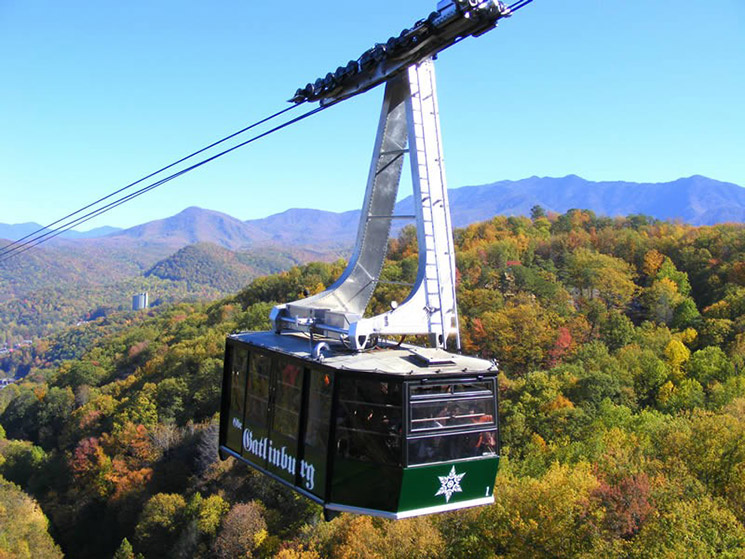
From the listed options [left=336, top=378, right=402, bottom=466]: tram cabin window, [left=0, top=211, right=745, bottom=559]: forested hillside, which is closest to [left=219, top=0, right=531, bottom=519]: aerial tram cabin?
[left=336, top=378, right=402, bottom=466]: tram cabin window

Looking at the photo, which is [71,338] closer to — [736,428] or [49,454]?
[49,454]

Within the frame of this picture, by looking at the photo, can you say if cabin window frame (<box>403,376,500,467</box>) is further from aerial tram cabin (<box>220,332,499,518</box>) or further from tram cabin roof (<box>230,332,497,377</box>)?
tram cabin roof (<box>230,332,497,377</box>)

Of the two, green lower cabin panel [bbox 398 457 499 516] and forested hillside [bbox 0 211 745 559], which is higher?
green lower cabin panel [bbox 398 457 499 516]

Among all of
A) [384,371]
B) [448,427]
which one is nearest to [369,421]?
[384,371]

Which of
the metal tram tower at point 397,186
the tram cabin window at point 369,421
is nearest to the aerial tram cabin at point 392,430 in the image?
the tram cabin window at point 369,421

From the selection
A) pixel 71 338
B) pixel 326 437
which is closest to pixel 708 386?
pixel 326 437

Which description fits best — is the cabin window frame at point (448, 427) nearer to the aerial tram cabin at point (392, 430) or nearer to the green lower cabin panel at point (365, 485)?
the aerial tram cabin at point (392, 430)
